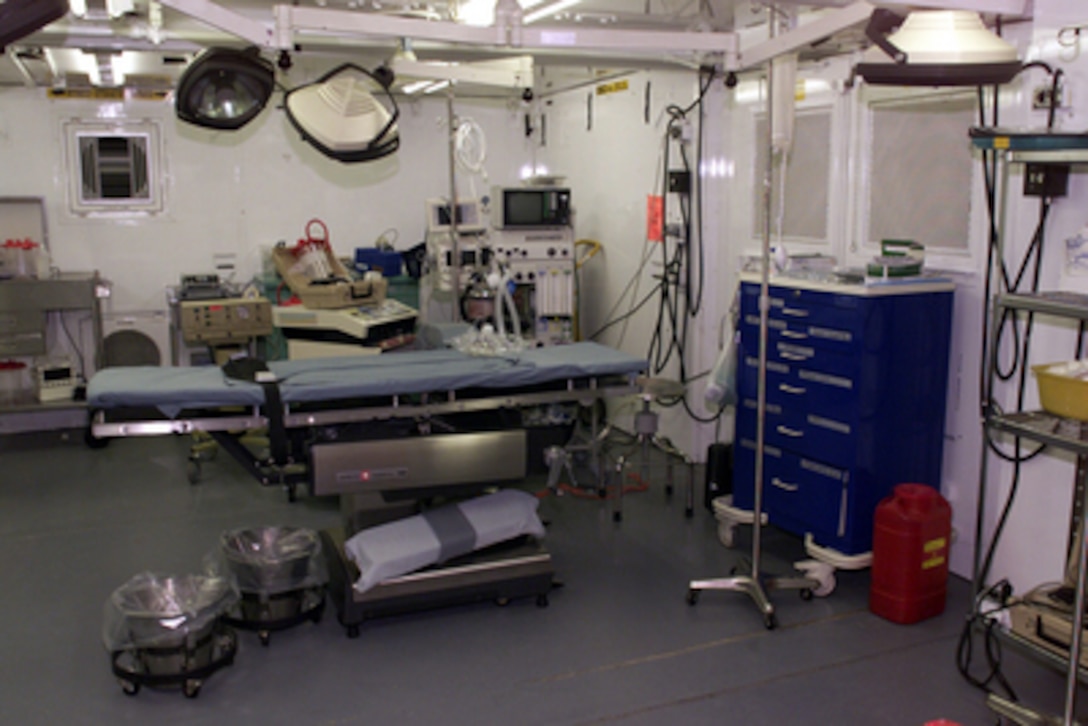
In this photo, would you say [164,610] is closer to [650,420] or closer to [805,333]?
[650,420]

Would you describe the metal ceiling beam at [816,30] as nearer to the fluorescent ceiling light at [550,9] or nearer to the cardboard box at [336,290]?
the fluorescent ceiling light at [550,9]

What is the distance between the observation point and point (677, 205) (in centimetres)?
599

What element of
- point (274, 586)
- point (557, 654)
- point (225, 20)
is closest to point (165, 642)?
point (274, 586)

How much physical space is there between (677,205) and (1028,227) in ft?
8.36

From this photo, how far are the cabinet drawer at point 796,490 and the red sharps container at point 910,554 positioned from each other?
22 cm

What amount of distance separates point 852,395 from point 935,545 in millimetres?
697

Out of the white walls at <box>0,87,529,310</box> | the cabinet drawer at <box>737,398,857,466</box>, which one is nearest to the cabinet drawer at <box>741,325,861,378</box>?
the cabinet drawer at <box>737,398,857,466</box>

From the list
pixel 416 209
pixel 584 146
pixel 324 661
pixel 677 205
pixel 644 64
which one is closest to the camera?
pixel 324 661

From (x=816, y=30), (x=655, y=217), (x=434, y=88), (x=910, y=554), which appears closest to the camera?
(x=816, y=30)

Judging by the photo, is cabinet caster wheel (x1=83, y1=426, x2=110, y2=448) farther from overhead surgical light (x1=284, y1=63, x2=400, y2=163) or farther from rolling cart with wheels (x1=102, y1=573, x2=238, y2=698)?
overhead surgical light (x1=284, y1=63, x2=400, y2=163)

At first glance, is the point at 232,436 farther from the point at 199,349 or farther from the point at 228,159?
the point at 228,159

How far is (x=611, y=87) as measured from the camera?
22.3 feet

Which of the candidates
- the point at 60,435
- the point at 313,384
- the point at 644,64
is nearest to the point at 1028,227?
the point at 644,64

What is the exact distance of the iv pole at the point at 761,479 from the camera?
3672 millimetres
